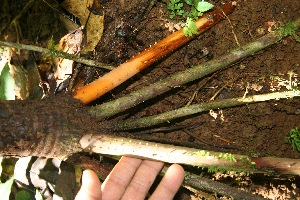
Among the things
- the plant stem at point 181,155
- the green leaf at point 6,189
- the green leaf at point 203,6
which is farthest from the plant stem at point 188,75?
the green leaf at point 6,189

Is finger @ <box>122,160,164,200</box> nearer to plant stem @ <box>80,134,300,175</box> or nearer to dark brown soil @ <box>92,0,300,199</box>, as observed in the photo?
plant stem @ <box>80,134,300,175</box>

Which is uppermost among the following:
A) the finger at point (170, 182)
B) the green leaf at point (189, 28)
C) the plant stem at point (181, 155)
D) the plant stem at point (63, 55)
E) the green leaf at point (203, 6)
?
the green leaf at point (203, 6)

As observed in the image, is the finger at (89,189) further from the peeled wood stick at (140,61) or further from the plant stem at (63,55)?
the plant stem at (63,55)

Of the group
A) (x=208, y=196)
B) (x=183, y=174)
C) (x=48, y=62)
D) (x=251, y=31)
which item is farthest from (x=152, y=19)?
(x=208, y=196)

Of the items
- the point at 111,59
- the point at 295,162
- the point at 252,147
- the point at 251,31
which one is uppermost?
the point at 251,31

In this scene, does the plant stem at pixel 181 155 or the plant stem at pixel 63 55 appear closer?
the plant stem at pixel 181 155

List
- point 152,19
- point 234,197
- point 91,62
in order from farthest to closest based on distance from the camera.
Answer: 1. point 152,19
2. point 91,62
3. point 234,197

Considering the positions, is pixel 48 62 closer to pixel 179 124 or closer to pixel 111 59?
pixel 111 59
